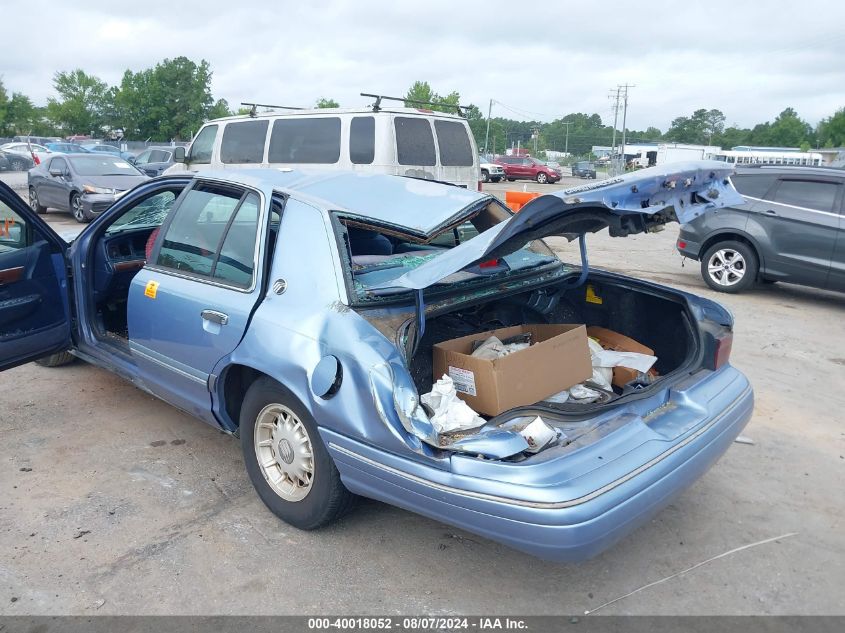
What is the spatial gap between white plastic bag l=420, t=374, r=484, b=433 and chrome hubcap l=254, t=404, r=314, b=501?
622 mm

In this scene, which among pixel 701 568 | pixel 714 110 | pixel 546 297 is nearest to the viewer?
pixel 701 568

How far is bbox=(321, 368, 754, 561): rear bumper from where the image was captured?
235 cm

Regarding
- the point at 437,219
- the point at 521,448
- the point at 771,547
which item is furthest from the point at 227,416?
the point at 771,547

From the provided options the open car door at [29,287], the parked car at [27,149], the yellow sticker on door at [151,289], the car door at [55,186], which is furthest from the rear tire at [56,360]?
the parked car at [27,149]

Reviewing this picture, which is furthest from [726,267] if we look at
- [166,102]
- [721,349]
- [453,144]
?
[166,102]

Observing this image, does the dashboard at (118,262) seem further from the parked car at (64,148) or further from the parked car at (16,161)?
the parked car at (16,161)

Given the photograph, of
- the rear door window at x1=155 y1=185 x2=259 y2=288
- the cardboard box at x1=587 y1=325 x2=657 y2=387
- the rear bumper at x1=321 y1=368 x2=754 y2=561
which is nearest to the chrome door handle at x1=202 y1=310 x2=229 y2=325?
the rear door window at x1=155 y1=185 x2=259 y2=288

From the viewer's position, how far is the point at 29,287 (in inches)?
162

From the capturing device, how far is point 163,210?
17.2ft

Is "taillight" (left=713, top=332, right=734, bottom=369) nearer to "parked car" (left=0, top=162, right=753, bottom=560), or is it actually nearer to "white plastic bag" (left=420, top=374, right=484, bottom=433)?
"parked car" (left=0, top=162, right=753, bottom=560)

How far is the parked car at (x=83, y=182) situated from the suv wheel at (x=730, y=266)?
411 inches

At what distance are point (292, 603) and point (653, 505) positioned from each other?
1.49m

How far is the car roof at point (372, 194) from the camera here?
329cm

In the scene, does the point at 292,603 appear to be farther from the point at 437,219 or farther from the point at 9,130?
the point at 9,130
